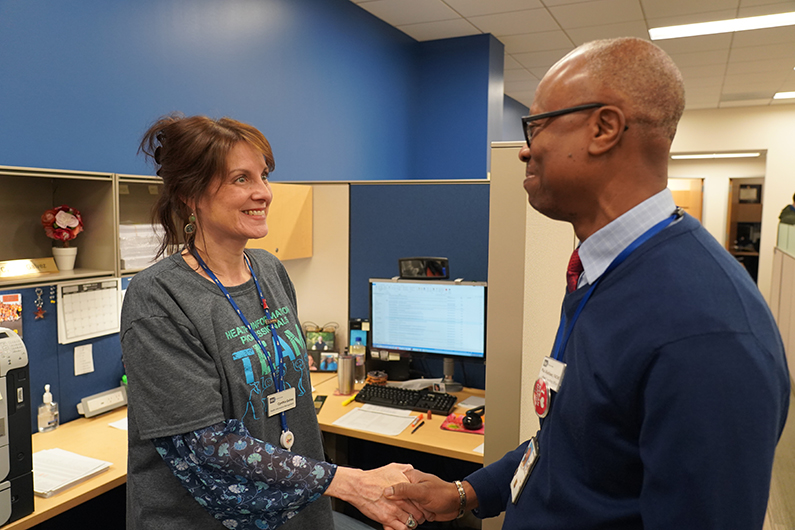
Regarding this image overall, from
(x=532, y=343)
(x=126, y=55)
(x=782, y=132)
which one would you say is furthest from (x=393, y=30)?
(x=782, y=132)

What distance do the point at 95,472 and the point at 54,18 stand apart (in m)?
1.67

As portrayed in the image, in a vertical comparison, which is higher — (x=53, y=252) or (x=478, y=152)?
(x=478, y=152)

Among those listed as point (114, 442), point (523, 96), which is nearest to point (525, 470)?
point (114, 442)

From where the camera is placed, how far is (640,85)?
2.62ft

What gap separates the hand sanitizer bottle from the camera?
6.78 feet

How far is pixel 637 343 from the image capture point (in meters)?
0.71

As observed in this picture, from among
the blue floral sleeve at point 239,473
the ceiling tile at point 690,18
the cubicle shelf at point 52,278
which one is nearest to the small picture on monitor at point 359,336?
the cubicle shelf at point 52,278

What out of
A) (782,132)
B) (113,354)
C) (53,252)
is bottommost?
(113,354)

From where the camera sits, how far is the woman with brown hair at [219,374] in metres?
1.20

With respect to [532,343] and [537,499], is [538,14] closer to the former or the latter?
A: [532,343]

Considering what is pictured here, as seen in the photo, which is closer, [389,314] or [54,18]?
[54,18]

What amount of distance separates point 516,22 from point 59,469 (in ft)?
14.3

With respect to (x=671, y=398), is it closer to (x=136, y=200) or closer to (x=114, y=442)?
(x=114, y=442)

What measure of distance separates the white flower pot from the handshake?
1378mm
